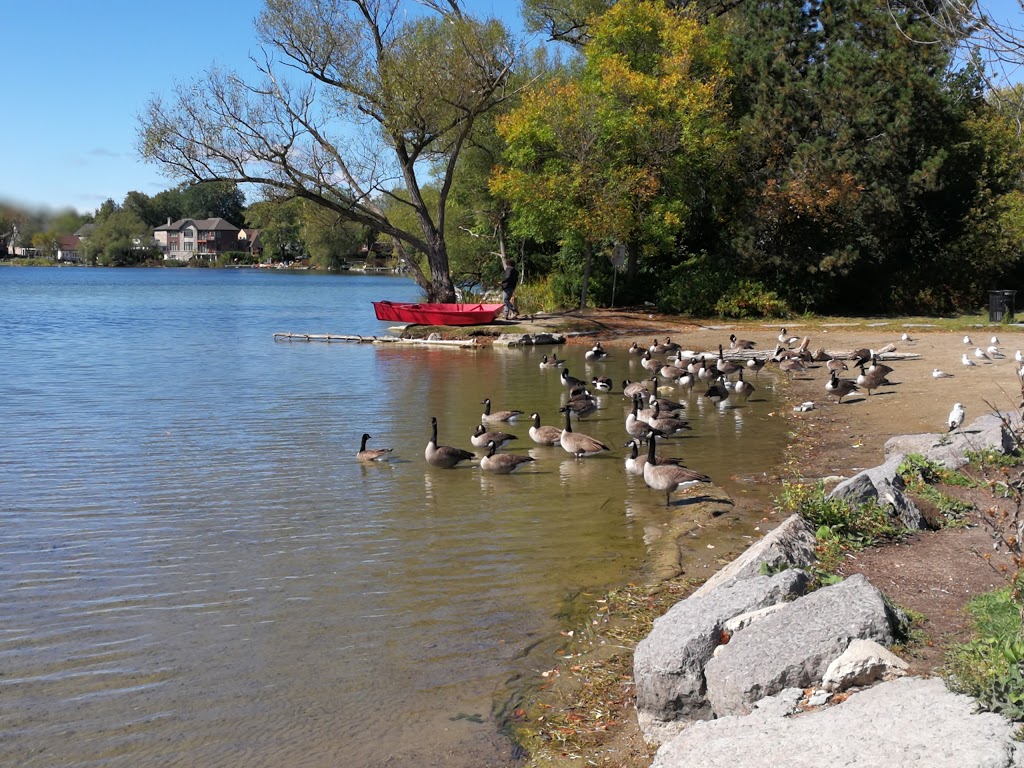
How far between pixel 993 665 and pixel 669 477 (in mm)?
7369

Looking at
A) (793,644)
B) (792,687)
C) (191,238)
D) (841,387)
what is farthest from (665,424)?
(191,238)

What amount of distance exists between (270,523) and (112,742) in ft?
17.4

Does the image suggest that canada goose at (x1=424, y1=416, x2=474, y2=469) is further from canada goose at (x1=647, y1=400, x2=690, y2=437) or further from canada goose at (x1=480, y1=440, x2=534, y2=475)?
canada goose at (x1=647, y1=400, x2=690, y2=437)

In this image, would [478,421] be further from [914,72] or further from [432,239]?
[914,72]

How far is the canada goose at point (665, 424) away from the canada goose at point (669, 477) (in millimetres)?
3789

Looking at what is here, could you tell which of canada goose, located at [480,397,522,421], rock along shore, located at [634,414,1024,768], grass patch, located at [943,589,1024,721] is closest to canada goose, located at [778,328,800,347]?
canada goose, located at [480,397,522,421]

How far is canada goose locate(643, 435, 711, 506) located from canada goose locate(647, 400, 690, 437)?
149 inches

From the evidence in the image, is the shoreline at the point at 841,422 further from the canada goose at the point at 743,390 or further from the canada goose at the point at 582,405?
the canada goose at the point at 582,405


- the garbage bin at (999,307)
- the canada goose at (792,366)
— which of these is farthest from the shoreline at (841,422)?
the garbage bin at (999,307)

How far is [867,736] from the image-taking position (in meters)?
4.64

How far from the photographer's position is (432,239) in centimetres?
4084

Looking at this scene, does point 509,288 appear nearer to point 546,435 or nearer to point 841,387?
point 841,387

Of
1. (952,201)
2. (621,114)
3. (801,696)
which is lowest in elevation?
(801,696)

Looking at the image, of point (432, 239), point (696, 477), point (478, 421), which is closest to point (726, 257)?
point (432, 239)
